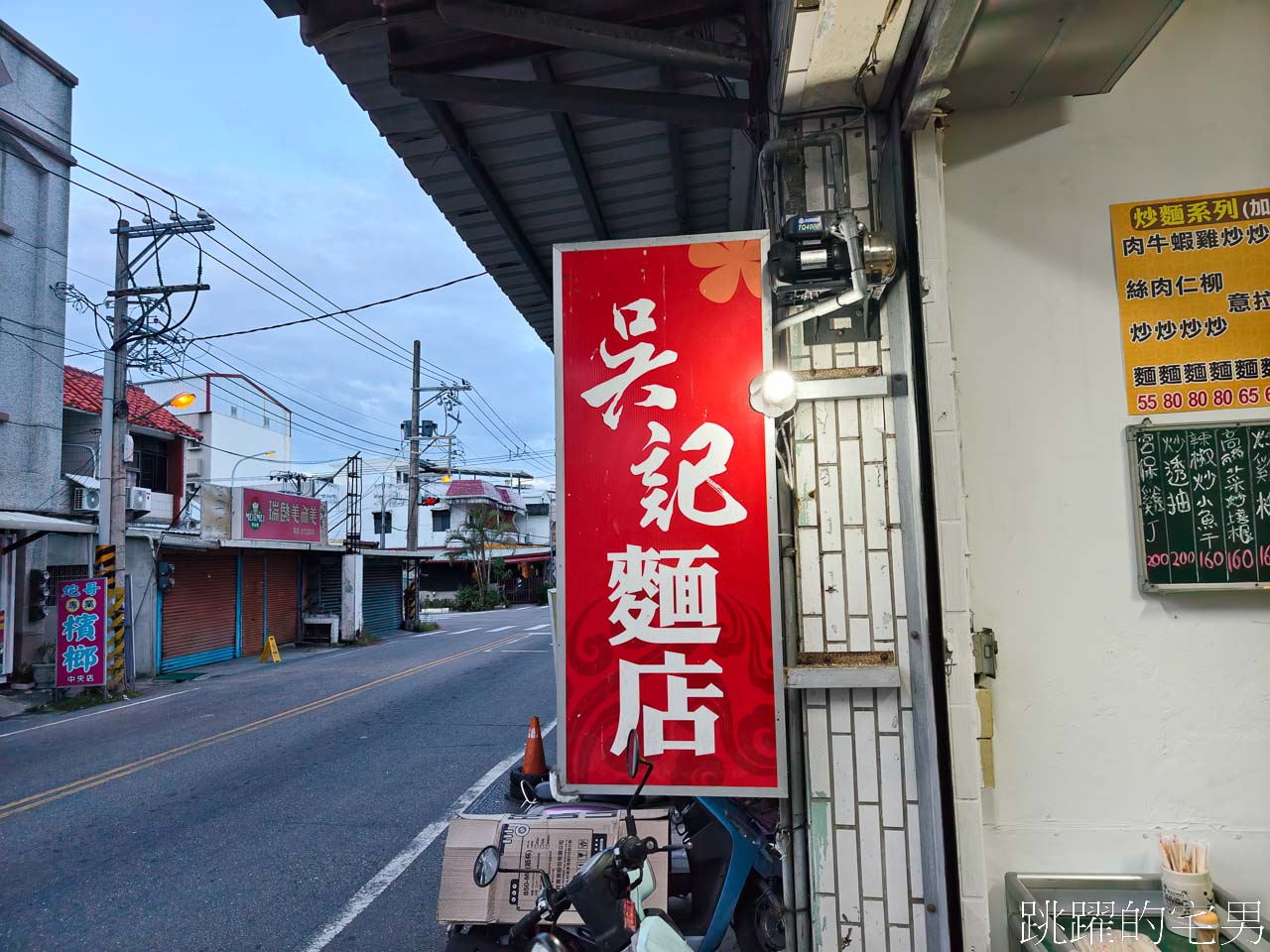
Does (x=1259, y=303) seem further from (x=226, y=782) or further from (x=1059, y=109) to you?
(x=226, y=782)

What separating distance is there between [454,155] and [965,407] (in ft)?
10.7

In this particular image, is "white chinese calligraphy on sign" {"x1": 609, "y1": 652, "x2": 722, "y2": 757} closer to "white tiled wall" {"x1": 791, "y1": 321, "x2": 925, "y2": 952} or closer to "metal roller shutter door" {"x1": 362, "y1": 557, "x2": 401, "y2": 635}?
"white tiled wall" {"x1": 791, "y1": 321, "x2": 925, "y2": 952}

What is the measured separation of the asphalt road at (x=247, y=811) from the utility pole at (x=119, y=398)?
6.20 feet

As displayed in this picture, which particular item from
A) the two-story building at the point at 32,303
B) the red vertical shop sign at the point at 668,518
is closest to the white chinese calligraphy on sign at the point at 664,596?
the red vertical shop sign at the point at 668,518

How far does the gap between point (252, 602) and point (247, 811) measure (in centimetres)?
1516

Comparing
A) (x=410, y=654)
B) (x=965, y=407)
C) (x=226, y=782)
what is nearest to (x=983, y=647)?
(x=965, y=407)

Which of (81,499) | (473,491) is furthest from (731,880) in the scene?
(473,491)

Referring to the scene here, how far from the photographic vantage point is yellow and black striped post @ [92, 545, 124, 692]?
12758mm

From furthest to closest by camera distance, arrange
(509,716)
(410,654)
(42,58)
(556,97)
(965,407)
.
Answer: (410,654) → (42,58) → (509,716) → (556,97) → (965,407)

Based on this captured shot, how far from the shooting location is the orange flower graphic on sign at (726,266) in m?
3.08

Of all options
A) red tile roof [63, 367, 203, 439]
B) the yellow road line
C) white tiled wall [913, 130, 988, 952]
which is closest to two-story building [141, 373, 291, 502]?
red tile roof [63, 367, 203, 439]

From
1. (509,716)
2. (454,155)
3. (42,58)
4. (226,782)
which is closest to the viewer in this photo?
(454,155)

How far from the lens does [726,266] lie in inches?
122

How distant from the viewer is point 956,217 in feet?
10.4
